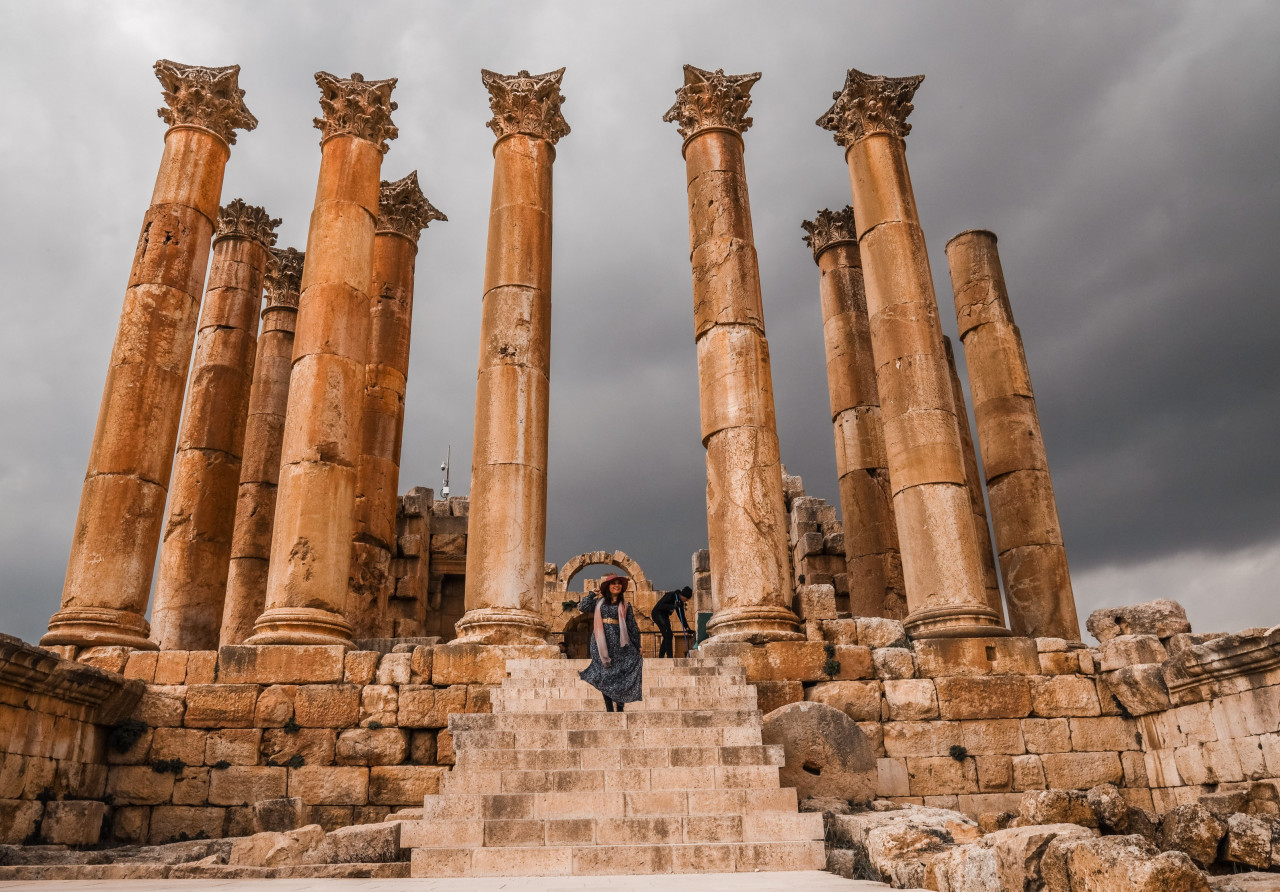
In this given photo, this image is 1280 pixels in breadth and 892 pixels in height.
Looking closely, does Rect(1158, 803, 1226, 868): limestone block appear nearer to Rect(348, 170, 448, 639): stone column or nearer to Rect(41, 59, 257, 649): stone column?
Rect(41, 59, 257, 649): stone column

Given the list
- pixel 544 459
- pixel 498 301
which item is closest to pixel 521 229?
pixel 498 301

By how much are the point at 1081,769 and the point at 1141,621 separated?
2.71 metres

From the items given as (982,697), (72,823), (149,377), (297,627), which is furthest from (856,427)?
(72,823)

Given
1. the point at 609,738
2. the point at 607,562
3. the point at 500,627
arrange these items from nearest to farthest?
the point at 609,738, the point at 500,627, the point at 607,562

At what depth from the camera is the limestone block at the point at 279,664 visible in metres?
13.0

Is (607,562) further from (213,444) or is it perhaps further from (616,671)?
A: (616,671)

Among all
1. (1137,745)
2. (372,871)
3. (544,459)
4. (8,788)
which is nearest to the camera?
(372,871)

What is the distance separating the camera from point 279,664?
42.9 feet

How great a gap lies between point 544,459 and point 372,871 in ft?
27.1

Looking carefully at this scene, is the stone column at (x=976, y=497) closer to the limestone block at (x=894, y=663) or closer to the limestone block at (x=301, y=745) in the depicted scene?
the limestone block at (x=894, y=663)

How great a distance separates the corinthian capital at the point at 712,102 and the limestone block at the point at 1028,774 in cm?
1295

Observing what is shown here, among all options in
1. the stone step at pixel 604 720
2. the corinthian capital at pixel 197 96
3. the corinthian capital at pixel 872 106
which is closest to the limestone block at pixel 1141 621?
the stone step at pixel 604 720

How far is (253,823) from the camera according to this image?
38.7 ft

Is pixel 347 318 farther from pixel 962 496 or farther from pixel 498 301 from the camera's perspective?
pixel 962 496
